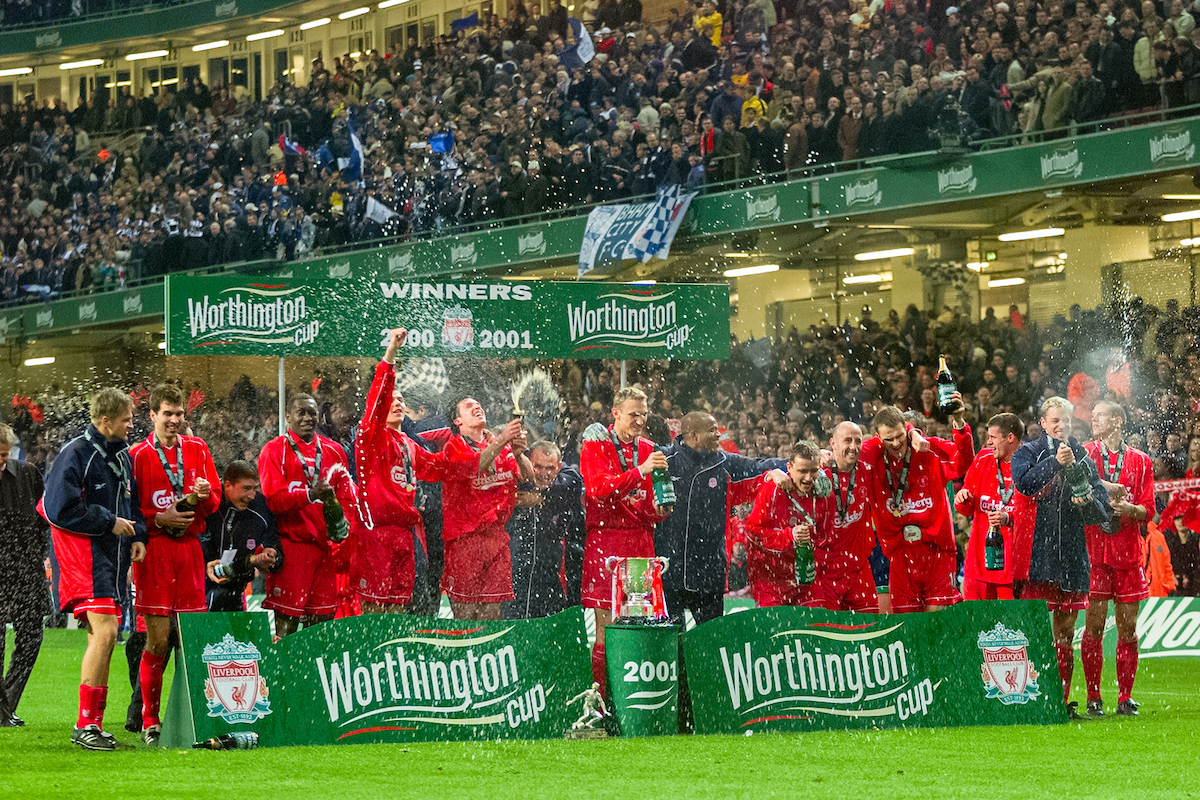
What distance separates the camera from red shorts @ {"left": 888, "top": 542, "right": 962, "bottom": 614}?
967 centimetres

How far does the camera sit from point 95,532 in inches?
317

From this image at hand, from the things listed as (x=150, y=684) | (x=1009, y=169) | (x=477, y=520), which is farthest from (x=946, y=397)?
(x=1009, y=169)

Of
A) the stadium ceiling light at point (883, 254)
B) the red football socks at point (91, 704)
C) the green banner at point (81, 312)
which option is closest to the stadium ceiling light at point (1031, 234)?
the stadium ceiling light at point (883, 254)

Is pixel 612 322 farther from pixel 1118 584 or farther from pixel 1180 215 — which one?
pixel 1180 215

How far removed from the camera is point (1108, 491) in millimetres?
9617

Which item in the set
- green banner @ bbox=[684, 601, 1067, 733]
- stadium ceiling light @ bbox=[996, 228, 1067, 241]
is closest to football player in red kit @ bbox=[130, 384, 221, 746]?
green banner @ bbox=[684, 601, 1067, 733]

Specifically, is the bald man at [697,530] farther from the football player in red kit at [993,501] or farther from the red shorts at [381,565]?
the red shorts at [381,565]

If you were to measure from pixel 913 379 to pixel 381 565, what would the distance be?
972cm

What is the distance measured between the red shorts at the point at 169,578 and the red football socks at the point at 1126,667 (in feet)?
17.6

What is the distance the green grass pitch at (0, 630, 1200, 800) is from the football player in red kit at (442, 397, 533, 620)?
1760mm

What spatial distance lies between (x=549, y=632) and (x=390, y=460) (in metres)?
1.75

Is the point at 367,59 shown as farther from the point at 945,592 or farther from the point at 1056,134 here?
the point at 945,592

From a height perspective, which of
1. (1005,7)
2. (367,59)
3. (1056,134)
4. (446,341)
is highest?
(367,59)

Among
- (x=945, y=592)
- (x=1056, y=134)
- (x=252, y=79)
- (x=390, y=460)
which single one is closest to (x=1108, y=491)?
(x=945, y=592)
